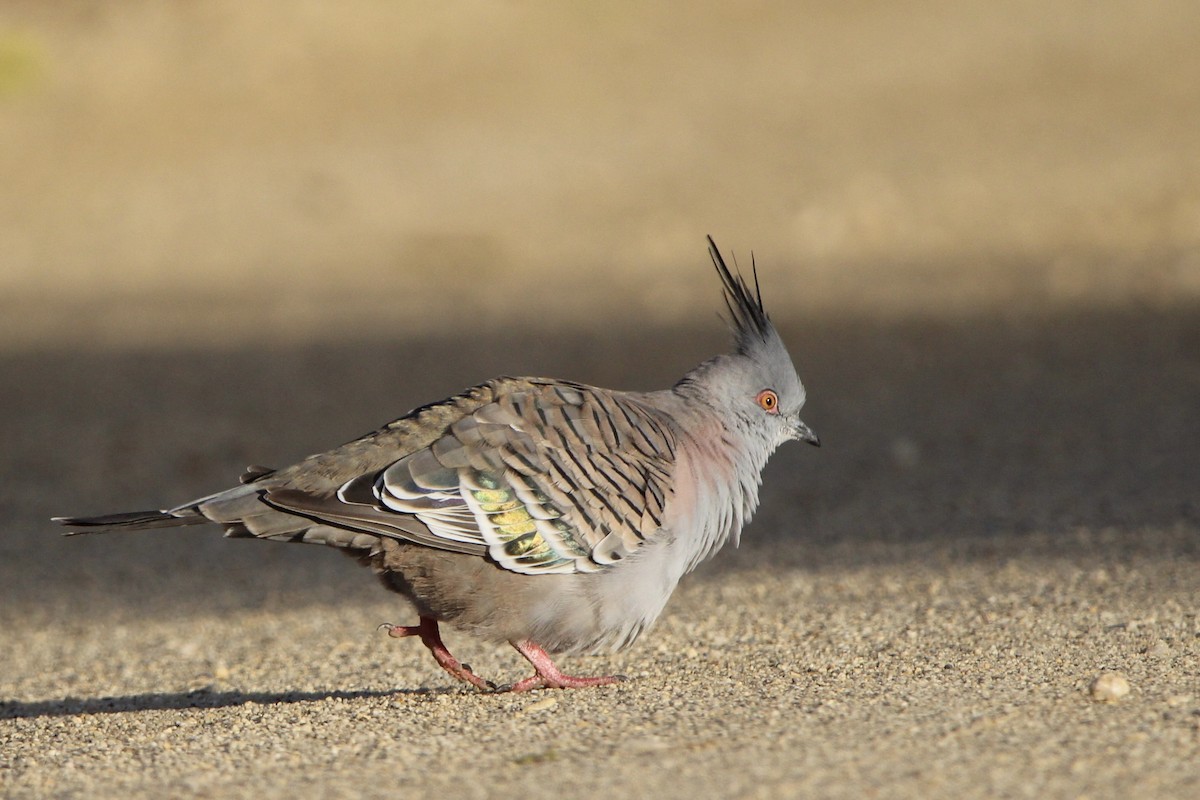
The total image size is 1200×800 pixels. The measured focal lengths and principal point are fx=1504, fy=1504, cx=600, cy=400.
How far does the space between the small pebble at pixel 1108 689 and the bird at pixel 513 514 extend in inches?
58.1

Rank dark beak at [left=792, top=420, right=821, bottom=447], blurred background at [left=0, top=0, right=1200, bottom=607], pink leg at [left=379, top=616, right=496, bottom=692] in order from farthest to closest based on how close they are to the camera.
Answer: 1. blurred background at [left=0, top=0, right=1200, bottom=607]
2. dark beak at [left=792, top=420, right=821, bottom=447]
3. pink leg at [left=379, top=616, right=496, bottom=692]

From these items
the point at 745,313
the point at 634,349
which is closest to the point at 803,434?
the point at 745,313

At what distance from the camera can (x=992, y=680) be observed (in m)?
4.96

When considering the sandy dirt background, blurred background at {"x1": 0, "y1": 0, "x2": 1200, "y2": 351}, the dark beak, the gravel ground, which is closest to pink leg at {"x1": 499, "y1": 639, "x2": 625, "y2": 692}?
the gravel ground

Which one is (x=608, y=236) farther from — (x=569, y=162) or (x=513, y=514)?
(x=513, y=514)

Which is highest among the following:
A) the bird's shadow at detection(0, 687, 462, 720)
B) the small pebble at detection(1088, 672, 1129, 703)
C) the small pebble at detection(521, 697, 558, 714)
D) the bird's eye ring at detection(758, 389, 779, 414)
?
the bird's eye ring at detection(758, 389, 779, 414)

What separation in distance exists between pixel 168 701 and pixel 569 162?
51.3 feet

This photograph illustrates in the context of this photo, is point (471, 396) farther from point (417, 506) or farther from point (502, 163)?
point (502, 163)

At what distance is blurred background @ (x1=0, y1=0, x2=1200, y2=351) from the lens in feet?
51.6

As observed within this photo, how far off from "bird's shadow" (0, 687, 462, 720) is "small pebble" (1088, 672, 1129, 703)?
223 centimetres

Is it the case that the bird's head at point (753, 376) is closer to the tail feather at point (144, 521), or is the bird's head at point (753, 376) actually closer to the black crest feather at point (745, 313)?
the black crest feather at point (745, 313)

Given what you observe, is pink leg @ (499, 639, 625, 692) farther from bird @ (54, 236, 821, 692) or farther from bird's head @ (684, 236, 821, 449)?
bird's head @ (684, 236, 821, 449)

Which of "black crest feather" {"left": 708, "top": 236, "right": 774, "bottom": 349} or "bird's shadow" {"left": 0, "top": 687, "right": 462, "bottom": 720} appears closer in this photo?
"bird's shadow" {"left": 0, "top": 687, "right": 462, "bottom": 720}

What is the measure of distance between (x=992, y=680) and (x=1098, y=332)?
856 centimetres
